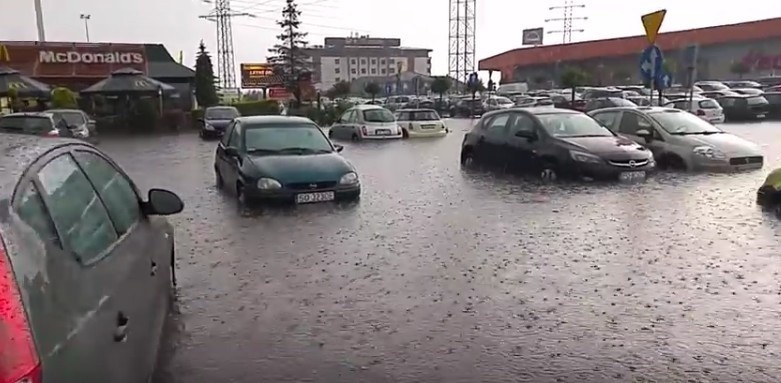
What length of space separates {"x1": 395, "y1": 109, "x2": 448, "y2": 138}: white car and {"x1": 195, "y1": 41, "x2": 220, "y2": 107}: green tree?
21.1 meters

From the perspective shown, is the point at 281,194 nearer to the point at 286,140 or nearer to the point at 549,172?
the point at 286,140

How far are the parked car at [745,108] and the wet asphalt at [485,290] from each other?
24571mm

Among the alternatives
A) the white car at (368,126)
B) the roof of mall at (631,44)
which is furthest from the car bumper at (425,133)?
the roof of mall at (631,44)

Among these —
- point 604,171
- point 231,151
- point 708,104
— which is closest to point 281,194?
point 231,151

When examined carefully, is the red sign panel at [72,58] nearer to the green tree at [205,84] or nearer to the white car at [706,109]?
the green tree at [205,84]

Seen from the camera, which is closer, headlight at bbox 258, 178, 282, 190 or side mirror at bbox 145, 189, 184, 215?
side mirror at bbox 145, 189, 184, 215

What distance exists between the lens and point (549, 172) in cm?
1327

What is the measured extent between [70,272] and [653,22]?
47.2 ft

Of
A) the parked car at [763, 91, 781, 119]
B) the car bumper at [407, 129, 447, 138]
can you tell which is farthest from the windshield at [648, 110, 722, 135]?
the parked car at [763, 91, 781, 119]

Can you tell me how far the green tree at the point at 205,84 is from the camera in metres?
45.6

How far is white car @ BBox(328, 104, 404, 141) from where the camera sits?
25.6 m

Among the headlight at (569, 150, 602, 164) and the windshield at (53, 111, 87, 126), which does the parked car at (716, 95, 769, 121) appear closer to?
the headlight at (569, 150, 602, 164)

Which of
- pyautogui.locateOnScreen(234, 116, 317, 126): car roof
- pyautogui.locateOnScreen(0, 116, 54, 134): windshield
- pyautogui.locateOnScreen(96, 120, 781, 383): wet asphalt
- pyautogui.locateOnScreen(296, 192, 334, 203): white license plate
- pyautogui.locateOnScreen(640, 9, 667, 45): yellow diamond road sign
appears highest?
pyautogui.locateOnScreen(640, 9, 667, 45): yellow diamond road sign

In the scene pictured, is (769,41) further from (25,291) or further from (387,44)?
(387,44)
